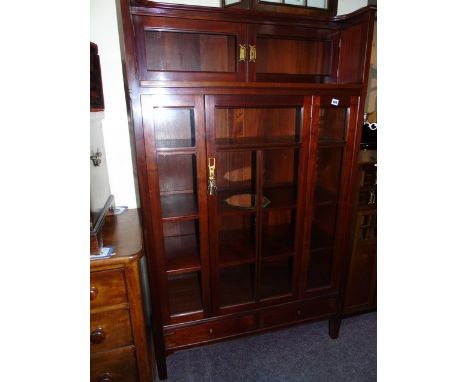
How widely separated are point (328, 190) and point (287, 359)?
1.06 m

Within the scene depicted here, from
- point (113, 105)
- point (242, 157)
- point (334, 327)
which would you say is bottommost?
point (334, 327)

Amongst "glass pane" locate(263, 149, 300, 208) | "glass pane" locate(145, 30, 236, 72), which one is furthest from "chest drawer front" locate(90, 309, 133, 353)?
"glass pane" locate(145, 30, 236, 72)

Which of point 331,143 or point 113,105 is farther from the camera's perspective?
point 113,105

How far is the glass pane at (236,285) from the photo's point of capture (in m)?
1.44

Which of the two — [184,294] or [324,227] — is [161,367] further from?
[324,227]

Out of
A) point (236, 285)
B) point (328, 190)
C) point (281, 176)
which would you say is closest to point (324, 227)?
point (328, 190)

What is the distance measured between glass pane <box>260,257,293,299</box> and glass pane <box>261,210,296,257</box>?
0.34 feet

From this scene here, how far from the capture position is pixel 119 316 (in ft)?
3.62

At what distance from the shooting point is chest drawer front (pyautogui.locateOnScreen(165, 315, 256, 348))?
1325 millimetres

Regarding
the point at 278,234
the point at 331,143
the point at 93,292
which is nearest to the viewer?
the point at 93,292

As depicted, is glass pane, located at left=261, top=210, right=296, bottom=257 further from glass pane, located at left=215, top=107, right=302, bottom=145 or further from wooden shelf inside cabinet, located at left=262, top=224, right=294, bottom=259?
glass pane, located at left=215, top=107, right=302, bottom=145

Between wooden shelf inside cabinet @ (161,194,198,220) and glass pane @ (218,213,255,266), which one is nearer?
wooden shelf inside cabinet @ (161,194,198,220)

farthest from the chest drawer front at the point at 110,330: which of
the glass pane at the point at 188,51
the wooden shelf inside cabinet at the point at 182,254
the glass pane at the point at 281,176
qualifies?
the glass pane at the point at 188,51

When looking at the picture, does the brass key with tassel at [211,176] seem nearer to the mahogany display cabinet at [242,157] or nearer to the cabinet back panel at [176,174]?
the mahogany display cabinet at [242,157]
